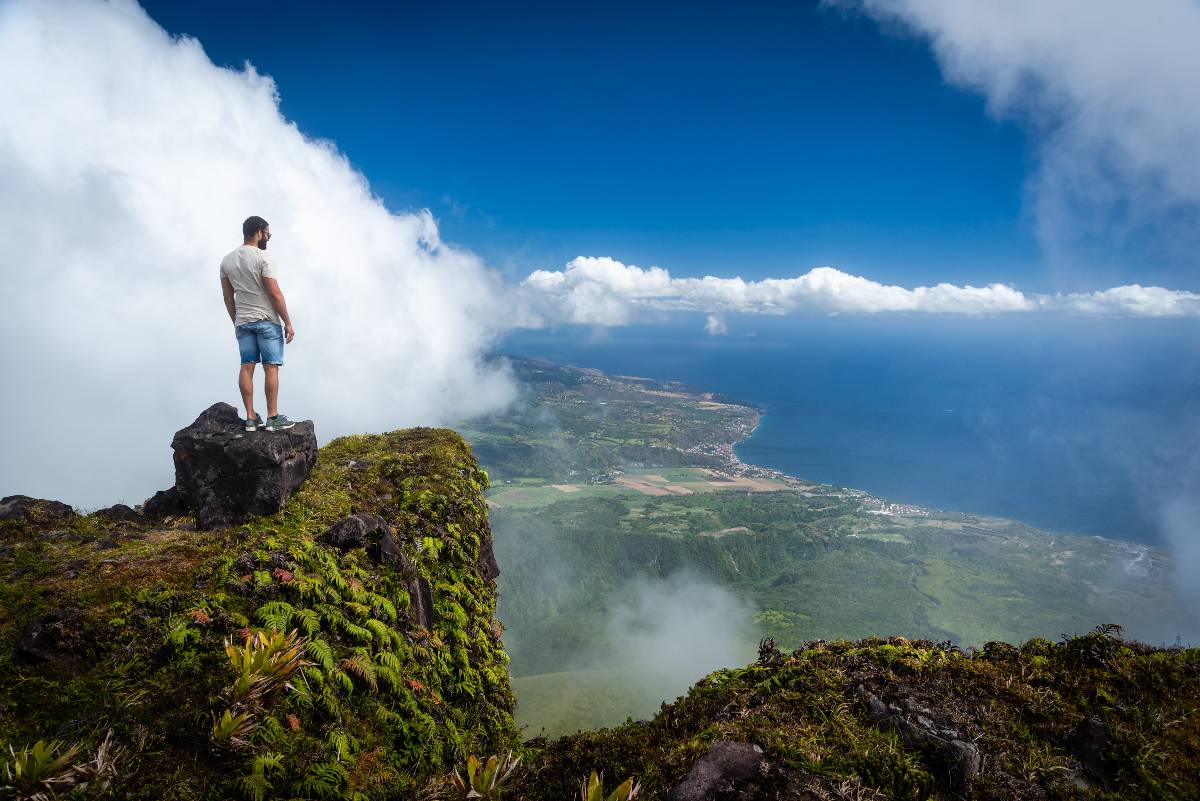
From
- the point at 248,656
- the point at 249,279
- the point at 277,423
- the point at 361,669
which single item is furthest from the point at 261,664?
the point at 249,279

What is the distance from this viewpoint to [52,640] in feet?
16.5

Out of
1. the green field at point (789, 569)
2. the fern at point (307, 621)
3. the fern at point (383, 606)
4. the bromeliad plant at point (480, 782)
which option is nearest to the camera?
the bromeliad plant at point (480, 782)

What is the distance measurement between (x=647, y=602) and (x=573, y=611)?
16277mm

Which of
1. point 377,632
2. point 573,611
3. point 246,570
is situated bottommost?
point 573,611

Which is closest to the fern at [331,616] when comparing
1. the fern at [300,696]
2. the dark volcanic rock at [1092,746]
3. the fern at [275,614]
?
the fern at [275,614]

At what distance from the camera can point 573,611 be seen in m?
104

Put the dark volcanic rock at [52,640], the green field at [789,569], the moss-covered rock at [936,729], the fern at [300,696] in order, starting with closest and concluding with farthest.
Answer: the moss-covered rock at [936,729], the dark volcanic rock at [52,640], the fern at [300,696], the green field at [789,569]

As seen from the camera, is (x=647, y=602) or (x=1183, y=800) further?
(x=647, y=602)

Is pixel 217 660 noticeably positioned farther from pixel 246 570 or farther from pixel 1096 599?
pixel 1096 599

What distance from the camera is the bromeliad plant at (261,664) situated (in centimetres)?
494

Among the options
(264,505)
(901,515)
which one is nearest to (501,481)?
(901,515)

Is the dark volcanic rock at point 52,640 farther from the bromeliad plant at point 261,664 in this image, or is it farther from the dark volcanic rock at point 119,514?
the dark volcanic rock at point 119,514

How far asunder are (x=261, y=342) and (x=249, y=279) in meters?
1.09

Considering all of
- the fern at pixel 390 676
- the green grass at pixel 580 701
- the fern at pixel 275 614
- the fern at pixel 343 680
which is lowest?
the green grass at pixel 580 701
